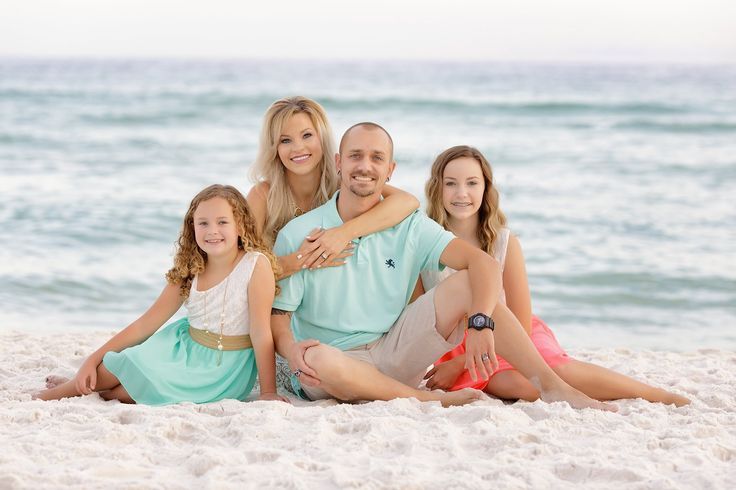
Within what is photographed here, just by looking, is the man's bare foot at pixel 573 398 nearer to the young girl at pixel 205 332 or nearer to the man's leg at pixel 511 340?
the man's leg at pixel 511 340

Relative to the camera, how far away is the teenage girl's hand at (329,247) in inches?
156

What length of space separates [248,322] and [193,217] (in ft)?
1.82

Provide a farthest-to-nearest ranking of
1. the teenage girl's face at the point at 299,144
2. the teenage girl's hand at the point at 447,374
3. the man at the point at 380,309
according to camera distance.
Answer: the teenage girl's face at the point at 299,144
the teenage girl's hand at the point at 447,374
the man at the point at 380,309

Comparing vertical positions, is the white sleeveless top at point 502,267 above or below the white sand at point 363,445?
above

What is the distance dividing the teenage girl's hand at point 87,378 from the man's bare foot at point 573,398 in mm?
2046

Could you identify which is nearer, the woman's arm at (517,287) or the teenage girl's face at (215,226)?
the teenage girl's face at (215,226)

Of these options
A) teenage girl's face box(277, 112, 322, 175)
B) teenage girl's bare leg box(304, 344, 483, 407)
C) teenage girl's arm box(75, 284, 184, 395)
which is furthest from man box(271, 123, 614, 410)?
teenage girl's arm box(75, 284, 184, 395)

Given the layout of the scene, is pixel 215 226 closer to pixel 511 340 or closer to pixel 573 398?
pixel 511 340

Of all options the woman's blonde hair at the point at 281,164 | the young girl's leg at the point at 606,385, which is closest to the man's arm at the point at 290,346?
the woman's blonde hair at the point at 281,164

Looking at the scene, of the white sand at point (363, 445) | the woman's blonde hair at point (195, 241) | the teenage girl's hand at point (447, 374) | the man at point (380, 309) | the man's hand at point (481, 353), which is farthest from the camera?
the teenage girl's hand at point (447, 374)

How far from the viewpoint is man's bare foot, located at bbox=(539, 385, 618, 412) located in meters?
3.85

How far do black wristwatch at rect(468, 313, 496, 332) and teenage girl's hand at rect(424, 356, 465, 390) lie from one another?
46 centimetres

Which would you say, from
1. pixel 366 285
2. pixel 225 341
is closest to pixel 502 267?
pixel 366 285

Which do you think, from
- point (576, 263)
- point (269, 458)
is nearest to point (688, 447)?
point (269, 458)
